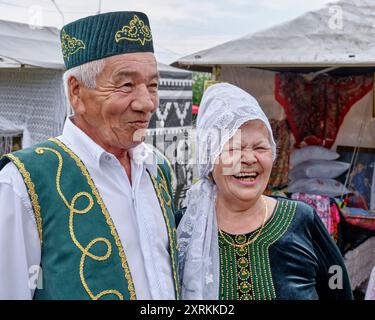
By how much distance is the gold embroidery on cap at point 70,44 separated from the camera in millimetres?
1731

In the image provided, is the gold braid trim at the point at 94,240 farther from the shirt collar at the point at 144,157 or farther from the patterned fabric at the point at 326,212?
the patterned fabric at the point at 326,212

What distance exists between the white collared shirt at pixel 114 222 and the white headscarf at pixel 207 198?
0.15m

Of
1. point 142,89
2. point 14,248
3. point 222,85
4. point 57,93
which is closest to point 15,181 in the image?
point 14,248

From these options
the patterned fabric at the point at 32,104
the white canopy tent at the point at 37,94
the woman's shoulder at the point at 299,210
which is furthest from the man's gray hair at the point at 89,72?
the patterned fabric at the point at 32,104

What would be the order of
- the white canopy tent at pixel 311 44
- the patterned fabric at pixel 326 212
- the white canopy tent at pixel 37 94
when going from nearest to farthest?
the white canopy tent at pixel 311 44
the patterned fabric at pixel 326 212
the white canopy tent at pixel 37 94

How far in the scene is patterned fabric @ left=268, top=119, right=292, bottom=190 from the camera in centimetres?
488

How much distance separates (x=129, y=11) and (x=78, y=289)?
1.01 meters

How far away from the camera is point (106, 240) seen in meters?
1.60

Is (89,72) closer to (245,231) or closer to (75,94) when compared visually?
(75,94)

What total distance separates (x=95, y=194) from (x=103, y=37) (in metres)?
0.55

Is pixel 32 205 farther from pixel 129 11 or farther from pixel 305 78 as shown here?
pixel 305 78

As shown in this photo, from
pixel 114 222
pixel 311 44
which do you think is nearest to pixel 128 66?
pixel 114 222

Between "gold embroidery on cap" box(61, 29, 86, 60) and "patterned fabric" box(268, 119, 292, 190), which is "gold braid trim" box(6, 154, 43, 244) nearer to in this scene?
"gold embroidery on cap" box(61, 29, 86, 60)

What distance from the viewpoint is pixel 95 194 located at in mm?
1639
